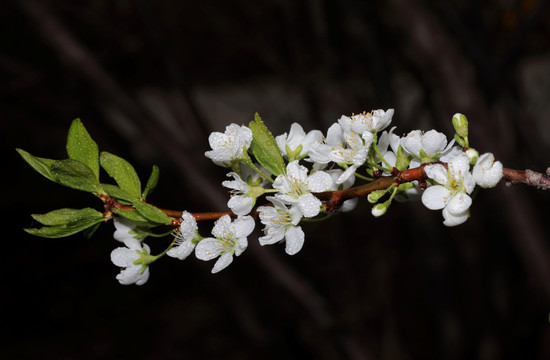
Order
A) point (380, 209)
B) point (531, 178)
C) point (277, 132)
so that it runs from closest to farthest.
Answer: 1. point (531, 178)
2. point (380, 209)
3. point (277, 132)

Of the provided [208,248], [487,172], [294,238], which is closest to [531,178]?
[487,172]

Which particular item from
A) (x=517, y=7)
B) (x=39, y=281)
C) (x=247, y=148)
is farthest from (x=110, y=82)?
(x=39, y=281)

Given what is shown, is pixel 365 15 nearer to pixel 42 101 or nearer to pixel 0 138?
pixel 42 101

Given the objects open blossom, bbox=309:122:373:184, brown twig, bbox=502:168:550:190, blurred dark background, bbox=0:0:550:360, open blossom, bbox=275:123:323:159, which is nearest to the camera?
brown twig, bbox=502:168:550:190

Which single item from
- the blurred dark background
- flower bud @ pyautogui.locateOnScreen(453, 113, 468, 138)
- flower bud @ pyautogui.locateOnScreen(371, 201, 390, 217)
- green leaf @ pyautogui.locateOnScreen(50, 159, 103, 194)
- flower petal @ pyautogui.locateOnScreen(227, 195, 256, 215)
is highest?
the blurred dark background

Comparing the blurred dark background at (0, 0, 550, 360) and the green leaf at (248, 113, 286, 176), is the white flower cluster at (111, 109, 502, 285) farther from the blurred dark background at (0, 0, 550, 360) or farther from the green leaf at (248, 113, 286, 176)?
the blurred dark background at (0, 0, 550, 360)

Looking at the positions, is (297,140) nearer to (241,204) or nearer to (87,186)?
(241,204)

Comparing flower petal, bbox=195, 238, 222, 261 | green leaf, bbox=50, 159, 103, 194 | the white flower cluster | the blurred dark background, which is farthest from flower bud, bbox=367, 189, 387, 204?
the blurred dark background
